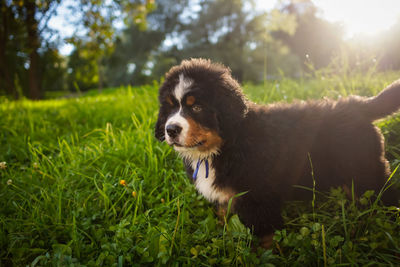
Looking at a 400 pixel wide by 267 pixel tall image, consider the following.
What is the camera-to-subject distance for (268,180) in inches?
74.9

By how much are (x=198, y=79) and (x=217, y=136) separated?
488 millimetres

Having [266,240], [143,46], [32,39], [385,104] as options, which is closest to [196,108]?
[266,240]

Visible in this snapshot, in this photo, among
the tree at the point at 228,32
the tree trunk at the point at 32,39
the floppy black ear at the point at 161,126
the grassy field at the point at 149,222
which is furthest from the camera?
the tree at the point at 228,32

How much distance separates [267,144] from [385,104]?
956 millimetres

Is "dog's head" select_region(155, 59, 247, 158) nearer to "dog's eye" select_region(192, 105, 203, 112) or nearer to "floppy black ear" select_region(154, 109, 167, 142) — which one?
"dog's eye" select_region(192, 105, 203, 112)

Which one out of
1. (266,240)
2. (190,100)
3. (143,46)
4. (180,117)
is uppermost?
(143,46)

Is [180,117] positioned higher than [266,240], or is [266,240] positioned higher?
[180,117]

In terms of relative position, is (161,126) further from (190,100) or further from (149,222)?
(149,222)

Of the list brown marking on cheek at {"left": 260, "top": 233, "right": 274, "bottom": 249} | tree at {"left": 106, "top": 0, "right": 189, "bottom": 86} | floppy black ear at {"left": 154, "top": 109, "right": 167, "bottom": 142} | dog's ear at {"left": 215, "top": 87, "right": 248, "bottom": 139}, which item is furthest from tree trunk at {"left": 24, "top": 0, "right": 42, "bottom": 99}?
tree at {"left": 106, "top": 0, "right": 189, "bottom": 86}

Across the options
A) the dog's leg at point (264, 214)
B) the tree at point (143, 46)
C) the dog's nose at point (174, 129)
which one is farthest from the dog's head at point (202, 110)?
the tree at point (143, 46)

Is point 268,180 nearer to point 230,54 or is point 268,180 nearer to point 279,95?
point 279,95

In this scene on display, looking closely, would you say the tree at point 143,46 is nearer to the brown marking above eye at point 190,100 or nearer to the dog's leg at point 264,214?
the brown marking above eye at point 190,100

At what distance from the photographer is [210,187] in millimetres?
2082

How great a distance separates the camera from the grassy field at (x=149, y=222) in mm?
1510
